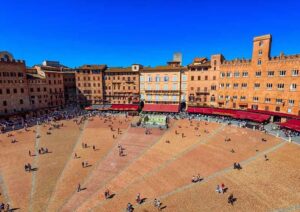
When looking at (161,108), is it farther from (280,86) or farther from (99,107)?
(280,86)

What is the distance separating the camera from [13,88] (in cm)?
5547

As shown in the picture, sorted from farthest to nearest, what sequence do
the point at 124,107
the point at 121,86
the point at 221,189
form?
the point at 121,86 → the point at 124,107 → the point at 221,189

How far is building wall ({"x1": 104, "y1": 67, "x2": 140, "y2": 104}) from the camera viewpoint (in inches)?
2724

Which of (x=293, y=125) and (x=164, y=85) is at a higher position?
(x=164, y=85)

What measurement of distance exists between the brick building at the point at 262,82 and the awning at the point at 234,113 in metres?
3.20

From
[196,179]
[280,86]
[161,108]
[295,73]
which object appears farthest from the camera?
[161,108]

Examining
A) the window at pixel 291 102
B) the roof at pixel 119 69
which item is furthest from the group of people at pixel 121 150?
the window at pixel 291 102

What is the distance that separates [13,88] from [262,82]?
74304 millimetres

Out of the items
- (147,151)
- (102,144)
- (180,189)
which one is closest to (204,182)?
(180,189)

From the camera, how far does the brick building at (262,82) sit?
43969 mm

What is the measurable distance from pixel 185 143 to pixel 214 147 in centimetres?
589

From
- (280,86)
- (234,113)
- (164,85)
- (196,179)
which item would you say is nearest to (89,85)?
(164,85)

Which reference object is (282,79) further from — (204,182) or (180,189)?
(180,189)

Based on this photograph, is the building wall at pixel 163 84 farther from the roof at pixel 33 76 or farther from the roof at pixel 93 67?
the roof at pixel 33 76
